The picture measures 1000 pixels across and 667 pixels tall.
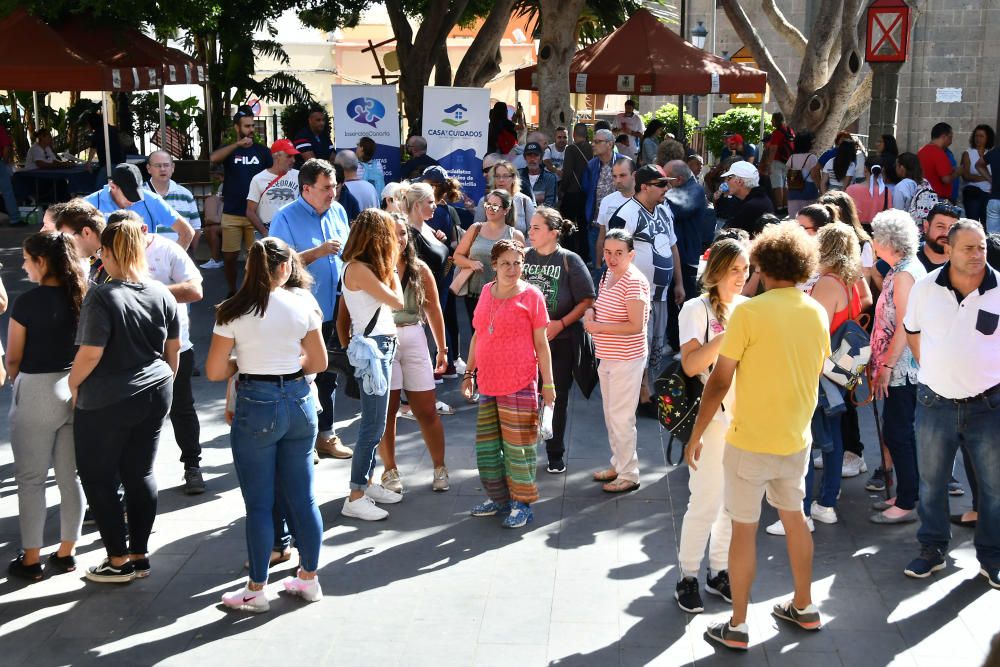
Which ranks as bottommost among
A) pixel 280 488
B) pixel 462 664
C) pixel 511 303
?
pixel 462 664

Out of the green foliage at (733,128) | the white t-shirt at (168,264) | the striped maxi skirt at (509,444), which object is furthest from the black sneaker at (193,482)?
the green foliage at (733,128)

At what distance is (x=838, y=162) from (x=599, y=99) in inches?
911

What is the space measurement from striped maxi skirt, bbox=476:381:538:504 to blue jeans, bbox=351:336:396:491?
538mm

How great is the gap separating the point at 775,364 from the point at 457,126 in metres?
9.17

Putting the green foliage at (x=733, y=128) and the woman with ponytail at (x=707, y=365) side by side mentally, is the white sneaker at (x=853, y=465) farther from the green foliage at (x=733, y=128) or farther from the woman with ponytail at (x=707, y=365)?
the green foliage at (x=733, y=128)

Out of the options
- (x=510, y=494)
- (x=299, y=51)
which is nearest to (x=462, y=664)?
(x=510, y=494)

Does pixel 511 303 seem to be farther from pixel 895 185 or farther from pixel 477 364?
pixel 895 185

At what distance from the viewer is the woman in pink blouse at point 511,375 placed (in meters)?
6.11

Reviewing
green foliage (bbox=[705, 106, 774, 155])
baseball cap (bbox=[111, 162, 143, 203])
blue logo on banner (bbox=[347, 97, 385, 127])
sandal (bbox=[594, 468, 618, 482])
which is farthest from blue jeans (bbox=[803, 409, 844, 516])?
green foliage (bbox=[705, 106, 774, 155])

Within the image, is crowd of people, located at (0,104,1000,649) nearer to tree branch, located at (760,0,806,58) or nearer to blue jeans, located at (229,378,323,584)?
blue jeans, located at (229,378,323,584)

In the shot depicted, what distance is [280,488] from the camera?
5297 millimetres

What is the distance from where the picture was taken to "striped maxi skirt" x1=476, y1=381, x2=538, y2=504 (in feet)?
20.1

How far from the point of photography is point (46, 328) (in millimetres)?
5469

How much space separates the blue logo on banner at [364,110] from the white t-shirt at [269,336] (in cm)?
851
